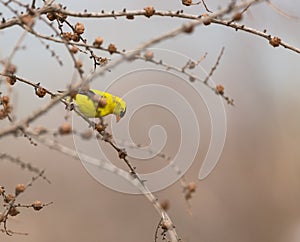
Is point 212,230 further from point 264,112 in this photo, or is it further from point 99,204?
point 264,112

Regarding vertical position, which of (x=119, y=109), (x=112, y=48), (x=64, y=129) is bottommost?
(x=64, y=129)

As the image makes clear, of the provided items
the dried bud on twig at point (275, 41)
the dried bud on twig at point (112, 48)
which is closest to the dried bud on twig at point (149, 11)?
the dried bud on twig at point (112, 48)

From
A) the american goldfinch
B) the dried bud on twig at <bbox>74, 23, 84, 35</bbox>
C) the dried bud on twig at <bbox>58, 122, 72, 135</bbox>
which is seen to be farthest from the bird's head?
the dried bud on twig at <bbox>58, 122, 72, 135</bbox>

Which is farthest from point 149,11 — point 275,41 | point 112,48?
point 275,41

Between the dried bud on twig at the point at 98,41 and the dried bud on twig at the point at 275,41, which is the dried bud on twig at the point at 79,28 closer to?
the dried bud on twig at the point at 98,41

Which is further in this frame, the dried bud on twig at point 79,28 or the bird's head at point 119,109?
the bird's head at point 119,109

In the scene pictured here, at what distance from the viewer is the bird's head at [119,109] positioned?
2.80 feet

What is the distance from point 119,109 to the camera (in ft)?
2.84

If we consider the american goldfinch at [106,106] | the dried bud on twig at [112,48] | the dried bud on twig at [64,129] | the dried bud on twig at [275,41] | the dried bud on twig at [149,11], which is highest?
the american goldfinch at [106,106]

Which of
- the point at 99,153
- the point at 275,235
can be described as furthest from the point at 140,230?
the point at 99,153

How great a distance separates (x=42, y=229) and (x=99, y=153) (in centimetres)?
336

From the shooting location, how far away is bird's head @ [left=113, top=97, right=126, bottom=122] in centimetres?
85

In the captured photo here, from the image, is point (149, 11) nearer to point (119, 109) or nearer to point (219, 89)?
point (219, 89)

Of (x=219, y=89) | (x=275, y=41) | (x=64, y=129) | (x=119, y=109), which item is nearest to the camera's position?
(x=64, y=129)
